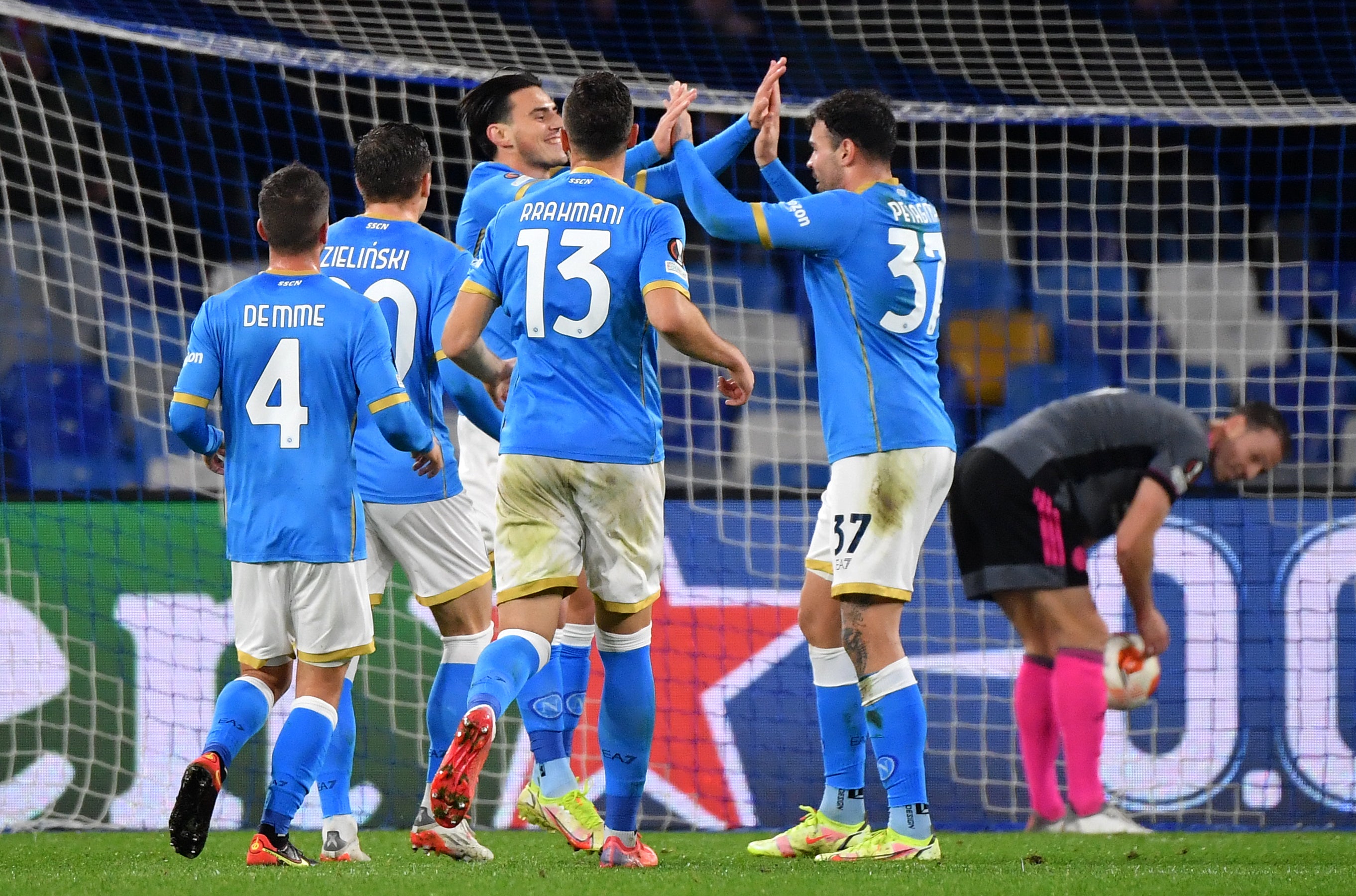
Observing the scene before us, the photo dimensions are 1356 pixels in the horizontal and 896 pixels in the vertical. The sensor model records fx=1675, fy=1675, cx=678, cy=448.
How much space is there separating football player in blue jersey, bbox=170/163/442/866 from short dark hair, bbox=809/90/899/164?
138 centimetres

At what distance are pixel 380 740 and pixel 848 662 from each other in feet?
9.06

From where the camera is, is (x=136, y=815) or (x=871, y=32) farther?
(x=871, y=32)

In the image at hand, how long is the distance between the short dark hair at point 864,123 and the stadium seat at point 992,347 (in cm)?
421

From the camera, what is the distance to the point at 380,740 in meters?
6.86

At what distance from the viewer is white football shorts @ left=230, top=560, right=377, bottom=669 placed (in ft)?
13.9

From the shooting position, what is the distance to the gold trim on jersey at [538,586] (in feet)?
13.3

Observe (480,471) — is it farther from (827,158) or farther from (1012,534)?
(1012,534)

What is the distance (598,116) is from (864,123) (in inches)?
33.0

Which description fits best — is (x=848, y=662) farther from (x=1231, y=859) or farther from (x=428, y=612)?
(x=428, y=612)

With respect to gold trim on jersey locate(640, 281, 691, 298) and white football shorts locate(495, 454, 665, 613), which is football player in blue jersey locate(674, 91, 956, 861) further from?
white football shorts locate(495, 454, 665, 613)

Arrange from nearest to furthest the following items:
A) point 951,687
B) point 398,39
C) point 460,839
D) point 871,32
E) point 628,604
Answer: point 628,604 → point 460,839 → point 951,687 → point 398,39 → point 871,32

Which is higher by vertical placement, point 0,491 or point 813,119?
point 813,119

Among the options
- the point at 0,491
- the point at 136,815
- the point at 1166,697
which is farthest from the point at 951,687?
the point at 0,491

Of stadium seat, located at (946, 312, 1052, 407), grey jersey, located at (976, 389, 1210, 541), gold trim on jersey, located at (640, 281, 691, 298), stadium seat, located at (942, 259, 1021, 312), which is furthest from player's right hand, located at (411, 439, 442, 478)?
stadium seat, located at (942, 259, 1021, 312)
